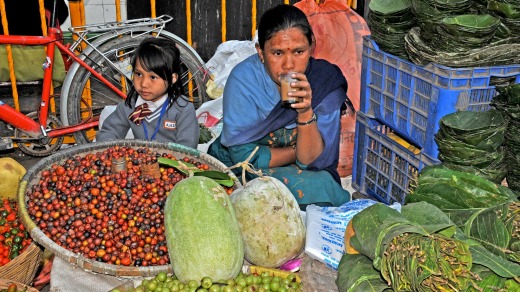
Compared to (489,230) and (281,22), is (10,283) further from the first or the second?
(489,230)

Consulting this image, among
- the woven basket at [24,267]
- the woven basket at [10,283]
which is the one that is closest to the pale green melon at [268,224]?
the woven basket at [10,283]

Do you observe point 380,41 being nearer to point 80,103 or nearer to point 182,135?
point 182,135

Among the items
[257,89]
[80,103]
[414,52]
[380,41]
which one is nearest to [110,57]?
[80,103]

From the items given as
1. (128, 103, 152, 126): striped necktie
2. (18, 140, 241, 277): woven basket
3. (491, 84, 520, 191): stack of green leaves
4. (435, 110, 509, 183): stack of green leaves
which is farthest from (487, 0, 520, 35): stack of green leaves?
(128, 103, 152, 126): striped necktie

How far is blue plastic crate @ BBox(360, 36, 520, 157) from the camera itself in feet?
8.89

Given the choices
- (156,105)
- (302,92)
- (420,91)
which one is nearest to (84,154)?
(156,105)

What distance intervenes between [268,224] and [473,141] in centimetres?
112

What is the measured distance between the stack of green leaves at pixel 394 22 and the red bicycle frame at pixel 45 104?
102 inches

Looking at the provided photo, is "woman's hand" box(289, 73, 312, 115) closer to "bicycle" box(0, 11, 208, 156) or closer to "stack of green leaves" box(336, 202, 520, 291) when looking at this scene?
"stack of green leaves" box(336, 202, 520, 291)

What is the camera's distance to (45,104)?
483cm

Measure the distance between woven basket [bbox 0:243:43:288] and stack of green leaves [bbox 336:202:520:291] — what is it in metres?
1.78

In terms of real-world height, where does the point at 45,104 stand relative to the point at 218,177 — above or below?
below

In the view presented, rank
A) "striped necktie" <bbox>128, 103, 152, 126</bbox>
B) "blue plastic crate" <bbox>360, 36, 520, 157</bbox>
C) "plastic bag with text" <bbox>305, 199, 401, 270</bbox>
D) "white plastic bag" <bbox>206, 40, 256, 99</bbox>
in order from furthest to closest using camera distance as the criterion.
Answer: "white plastic bag" <bbox>206, 40, 256, 99</bbox>
"striped necktie" <bbox>128, 103, 152, 126</bbox>
"blue plastic crate" <bbox>360, 36, 520, 157</bbox>
"plastic bag with text" <bbox>305, 199, 401, 270</bbox>

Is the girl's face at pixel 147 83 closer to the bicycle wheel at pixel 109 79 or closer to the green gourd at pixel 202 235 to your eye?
the bicycle wheel at pixel 109 79
